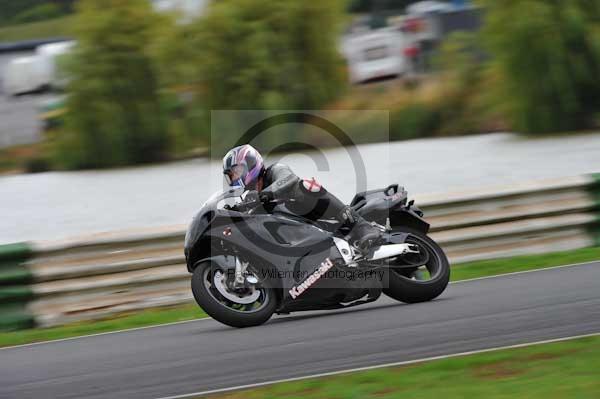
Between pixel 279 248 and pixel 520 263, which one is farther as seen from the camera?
pixel 520 263

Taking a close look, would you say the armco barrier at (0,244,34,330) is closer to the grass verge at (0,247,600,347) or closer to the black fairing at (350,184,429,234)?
the grass verge at (0,247,600,347)

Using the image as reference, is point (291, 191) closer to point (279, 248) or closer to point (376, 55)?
point (279, 248)

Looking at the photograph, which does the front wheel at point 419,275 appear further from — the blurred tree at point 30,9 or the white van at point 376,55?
the blurred tree at point 30,9

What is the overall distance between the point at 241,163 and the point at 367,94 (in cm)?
1519

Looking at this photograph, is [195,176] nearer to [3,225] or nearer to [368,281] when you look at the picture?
[3,225]

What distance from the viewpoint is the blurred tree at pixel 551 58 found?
18750 millimetres

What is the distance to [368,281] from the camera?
24.8 feet

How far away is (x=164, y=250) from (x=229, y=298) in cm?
207

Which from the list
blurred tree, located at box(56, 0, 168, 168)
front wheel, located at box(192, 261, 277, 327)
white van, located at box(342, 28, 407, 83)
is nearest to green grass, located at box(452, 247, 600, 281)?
front wheel, located at box(192, 261, 277, 327)

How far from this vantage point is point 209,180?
49.8ft

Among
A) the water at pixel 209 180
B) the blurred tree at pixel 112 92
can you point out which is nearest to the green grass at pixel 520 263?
the water at pixel 209 180

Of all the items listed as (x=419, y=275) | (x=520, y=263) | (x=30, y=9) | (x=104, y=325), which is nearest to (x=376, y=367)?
(x=419, y=275)

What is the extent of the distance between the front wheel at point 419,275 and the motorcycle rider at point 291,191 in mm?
331

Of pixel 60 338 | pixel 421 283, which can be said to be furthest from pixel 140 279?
pixel 421 283
